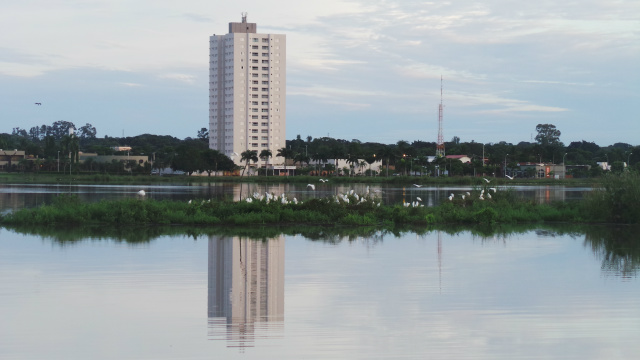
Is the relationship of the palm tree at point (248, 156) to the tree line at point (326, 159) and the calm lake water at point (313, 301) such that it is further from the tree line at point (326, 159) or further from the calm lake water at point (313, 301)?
the calm lake water at point (313, 301)

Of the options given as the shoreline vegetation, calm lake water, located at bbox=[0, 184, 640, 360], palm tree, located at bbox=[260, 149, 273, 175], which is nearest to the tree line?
palm tree, located at bbox=[260, 149, 273, 175]

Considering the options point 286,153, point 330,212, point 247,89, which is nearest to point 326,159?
point 286,153

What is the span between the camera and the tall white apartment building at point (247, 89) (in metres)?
179

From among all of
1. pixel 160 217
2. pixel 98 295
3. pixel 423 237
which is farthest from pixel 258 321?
pixel 160 217

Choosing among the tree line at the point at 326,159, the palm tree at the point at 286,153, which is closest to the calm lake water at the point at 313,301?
the tree line at the point at 326,159

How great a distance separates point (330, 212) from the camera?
3322 centimetres

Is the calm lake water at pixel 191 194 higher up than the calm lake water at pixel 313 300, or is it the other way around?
the calm lake water at pixel 191 194

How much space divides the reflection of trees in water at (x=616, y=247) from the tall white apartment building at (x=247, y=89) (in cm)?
14954

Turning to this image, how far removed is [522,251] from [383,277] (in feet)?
26.5

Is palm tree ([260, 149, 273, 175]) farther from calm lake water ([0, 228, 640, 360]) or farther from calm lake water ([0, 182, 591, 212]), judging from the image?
calm lake water ([0, 228, 640, 360])

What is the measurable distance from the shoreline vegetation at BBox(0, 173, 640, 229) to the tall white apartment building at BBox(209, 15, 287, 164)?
144 meters

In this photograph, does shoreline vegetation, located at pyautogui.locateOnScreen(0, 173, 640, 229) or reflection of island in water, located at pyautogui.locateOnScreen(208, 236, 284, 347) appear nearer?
reflection of island in water, located at pyautogui.locateOnScreen(208, 236, 284, 347)

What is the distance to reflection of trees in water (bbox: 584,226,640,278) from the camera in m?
20.8

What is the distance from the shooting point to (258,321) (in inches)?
538
